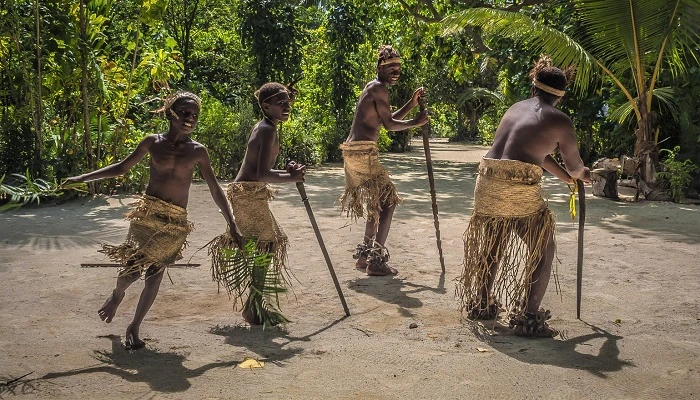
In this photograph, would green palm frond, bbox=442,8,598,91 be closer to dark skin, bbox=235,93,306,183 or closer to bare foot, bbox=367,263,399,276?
bare foot, bbox=367,263,399,276

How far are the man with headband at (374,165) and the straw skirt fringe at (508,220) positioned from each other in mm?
1464

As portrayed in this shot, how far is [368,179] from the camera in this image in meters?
6.07

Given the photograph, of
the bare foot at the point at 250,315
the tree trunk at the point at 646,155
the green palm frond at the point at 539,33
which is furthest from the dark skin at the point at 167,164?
the tree trunk at the point at 646,155

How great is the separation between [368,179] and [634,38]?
5352mm

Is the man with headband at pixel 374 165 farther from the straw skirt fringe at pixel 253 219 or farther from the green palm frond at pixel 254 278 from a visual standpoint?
the green palm frond at pixel 254 278

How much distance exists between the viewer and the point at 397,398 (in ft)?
11.3

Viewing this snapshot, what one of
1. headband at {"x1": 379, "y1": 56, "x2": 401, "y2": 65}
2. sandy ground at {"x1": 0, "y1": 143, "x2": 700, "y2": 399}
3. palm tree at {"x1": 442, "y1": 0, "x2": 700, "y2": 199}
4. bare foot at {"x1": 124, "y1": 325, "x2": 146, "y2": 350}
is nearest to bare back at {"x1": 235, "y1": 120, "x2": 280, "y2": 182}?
sandy ground at {"x1": 0, "y1": 143, "x2": 700, "y2": 399}

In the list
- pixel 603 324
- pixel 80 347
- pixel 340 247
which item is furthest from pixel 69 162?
pixel 603 324

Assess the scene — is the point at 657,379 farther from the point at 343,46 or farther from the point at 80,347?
the point at 343,46

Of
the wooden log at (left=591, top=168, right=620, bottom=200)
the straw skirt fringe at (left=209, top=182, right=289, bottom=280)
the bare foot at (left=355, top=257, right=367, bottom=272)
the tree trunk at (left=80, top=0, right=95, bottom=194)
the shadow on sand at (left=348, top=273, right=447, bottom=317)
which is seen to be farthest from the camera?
the wooden log at (left=591, top=168, right=620, bottom=200)

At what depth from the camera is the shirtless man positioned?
4.65 meters

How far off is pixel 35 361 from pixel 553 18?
12.1 m

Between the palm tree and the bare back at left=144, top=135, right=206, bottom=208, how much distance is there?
681 cm

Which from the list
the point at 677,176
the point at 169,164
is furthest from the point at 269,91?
the point at 677,176
